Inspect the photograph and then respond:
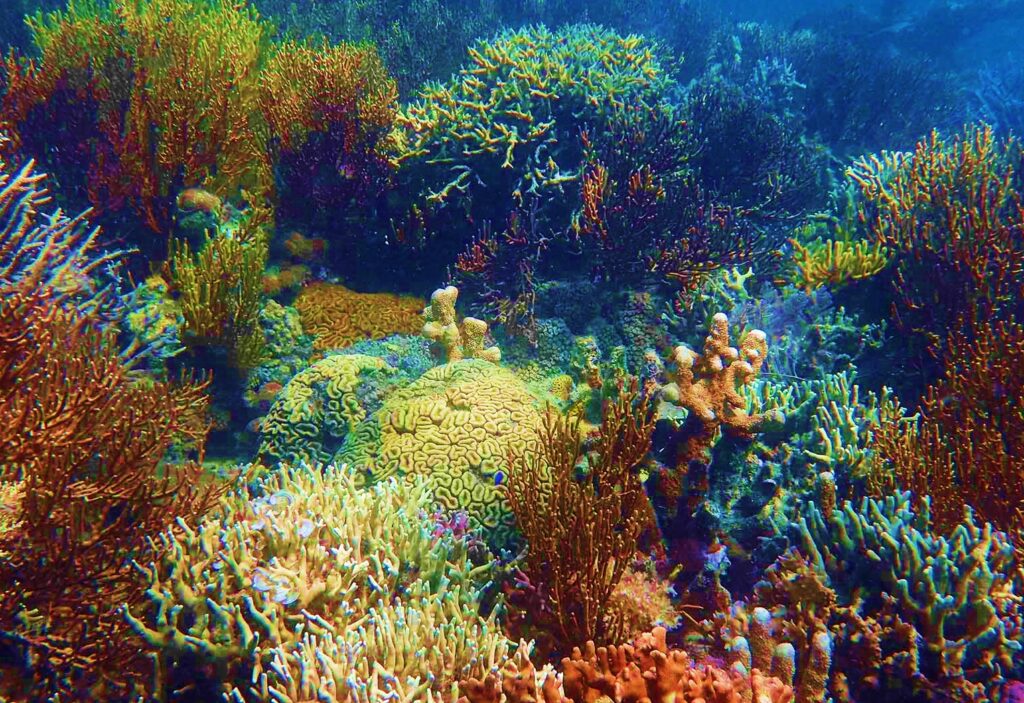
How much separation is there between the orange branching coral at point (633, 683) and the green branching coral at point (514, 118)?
16.0ft

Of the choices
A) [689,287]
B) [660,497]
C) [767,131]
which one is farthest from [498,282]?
[767,131]

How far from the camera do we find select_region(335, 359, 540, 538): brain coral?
379 centimetres

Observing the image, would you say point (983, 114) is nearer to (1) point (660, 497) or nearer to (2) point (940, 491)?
(2) point (940, 491)

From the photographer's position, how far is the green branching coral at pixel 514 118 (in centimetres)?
618

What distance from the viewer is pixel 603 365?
4992 millimetres

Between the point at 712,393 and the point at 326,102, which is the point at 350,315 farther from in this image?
the point at 712,393

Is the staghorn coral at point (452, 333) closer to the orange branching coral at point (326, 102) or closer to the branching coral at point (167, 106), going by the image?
the branching coral at point (167, 106)

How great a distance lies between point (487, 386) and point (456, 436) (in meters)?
0.60

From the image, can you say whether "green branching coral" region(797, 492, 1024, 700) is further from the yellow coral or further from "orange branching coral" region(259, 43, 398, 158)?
"orange branching coral" region(259, 43, 398, 158)

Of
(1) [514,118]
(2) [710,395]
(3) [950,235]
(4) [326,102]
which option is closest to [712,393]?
(2) [710,395]

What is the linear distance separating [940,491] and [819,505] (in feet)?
2.12

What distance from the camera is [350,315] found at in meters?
6.21

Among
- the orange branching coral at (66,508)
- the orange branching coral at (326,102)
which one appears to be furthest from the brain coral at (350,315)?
the orange branching coral at (66,508)

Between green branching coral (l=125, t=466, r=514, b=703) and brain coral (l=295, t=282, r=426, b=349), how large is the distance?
3.08 meters
